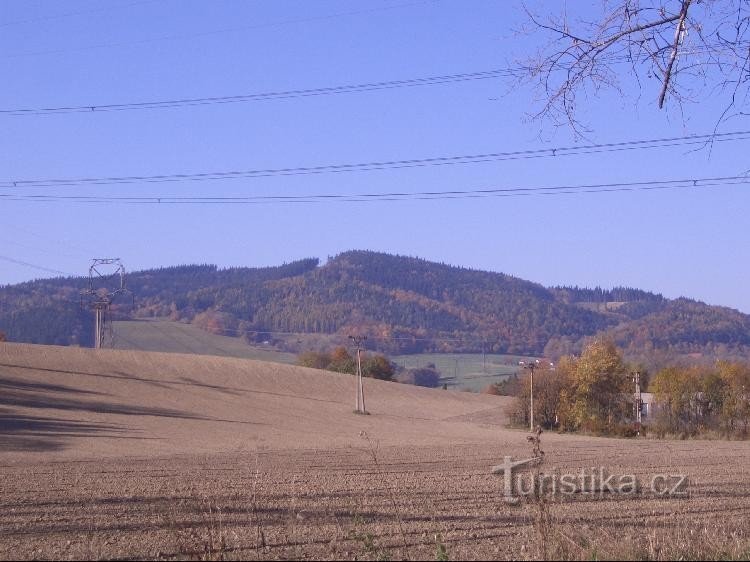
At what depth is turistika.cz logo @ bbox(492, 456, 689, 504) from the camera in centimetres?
1759

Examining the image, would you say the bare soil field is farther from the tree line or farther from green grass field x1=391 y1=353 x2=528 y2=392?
green grass field x1=391 y1=353 x2=528 y2=392

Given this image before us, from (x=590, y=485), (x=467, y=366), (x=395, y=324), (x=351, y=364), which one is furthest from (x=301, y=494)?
(x=395, y=324)

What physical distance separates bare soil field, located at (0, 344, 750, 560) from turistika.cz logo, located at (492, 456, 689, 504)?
0.64ft

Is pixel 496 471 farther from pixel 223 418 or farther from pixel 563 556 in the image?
pixel 223 418

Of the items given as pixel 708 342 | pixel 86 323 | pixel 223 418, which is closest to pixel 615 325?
pixel 708 342

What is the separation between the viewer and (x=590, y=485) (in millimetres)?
19719

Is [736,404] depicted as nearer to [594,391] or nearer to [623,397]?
[623,397]

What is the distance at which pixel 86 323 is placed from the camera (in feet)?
472

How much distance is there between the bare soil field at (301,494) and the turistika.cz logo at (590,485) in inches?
7.6

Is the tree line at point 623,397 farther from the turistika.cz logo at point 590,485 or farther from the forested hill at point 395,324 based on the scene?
the forested hill at point 395,324

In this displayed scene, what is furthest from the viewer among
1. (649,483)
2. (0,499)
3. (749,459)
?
(749,459)

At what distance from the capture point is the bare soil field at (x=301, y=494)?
10.3 metres

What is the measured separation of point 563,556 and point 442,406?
3186 inches

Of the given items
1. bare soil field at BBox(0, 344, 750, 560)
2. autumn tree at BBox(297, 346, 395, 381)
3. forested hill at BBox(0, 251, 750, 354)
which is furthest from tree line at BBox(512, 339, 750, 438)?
forested hill at BBox(0, 251, 750, 354)
